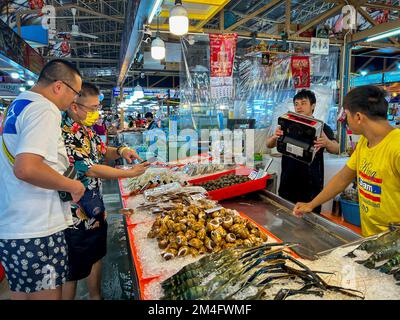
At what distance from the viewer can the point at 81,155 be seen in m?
2.47

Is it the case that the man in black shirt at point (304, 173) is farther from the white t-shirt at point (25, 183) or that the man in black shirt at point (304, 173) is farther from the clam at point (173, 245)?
the white t-shirt at point (25, 183)

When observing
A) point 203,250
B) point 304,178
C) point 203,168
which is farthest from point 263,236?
point 203,168

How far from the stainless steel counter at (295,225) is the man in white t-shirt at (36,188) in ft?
4.79

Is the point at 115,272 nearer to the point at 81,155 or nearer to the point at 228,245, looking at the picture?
the point at 81,155

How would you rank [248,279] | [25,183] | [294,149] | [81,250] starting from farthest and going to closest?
[294,149], [81,250], [25,183], [248,279]

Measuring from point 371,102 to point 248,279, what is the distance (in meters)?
1.40

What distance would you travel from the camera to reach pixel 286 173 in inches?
137

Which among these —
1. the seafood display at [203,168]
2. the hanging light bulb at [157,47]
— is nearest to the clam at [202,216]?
the seafood display at [203,168]

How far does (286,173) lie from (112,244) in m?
2.80

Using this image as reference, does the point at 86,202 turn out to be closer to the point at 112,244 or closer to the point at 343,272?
the point at 343,272

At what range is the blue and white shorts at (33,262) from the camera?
180 centimetres

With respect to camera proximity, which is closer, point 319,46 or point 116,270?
point 116,270

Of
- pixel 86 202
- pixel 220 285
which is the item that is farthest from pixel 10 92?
pixel 220 285

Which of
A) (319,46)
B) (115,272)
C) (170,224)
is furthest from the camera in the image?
(319,46)
